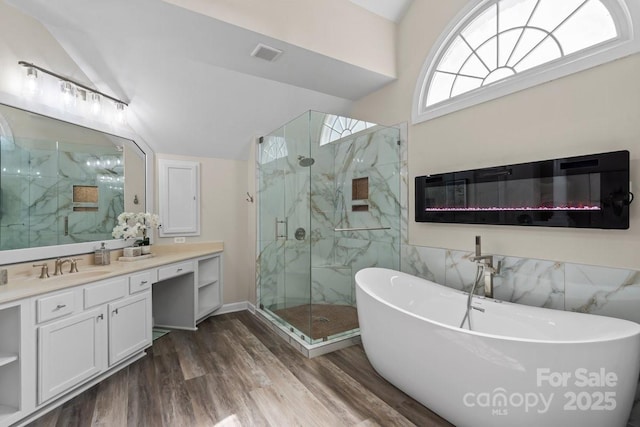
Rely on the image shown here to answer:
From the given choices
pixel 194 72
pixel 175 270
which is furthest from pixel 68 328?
pixel 194 72

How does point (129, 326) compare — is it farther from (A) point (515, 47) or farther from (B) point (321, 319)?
(A) point (515, 47)

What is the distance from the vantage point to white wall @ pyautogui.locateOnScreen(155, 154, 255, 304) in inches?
144

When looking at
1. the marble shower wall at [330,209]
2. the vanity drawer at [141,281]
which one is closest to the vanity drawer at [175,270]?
the vanity drawer at [141,281]

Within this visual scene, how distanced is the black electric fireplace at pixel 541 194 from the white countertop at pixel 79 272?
8.70ft

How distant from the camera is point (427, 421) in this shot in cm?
177

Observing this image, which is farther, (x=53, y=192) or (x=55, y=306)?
(x=53, y=192)

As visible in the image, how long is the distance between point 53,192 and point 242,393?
2251 millimetres

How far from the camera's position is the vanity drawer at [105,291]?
212cm

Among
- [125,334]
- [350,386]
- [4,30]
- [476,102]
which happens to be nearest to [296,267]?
[350,386]

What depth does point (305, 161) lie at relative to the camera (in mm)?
2984

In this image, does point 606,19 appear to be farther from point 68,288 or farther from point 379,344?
point 68,288

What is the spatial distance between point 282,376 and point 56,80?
3.05 metres

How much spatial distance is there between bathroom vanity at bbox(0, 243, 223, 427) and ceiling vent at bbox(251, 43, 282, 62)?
6.94 ft

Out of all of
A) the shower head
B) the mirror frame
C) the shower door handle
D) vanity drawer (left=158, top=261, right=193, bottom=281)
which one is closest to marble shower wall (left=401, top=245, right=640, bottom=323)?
the shower head
